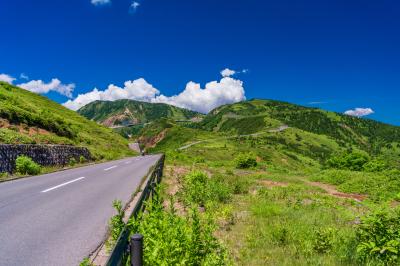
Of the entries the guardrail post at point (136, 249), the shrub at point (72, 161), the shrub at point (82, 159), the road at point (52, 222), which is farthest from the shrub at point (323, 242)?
the shrub at point (82, 159)

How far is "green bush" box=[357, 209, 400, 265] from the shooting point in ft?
19.3

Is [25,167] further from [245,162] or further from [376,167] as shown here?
[376,167]

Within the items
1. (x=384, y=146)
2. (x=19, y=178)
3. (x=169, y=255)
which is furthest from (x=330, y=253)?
(x=384, y=146)

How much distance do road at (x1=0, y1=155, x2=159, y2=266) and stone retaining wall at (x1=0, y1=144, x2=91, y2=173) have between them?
5660 mm

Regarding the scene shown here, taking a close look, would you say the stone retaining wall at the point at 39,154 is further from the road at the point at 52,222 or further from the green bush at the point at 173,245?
the green bush at the point at 173,245

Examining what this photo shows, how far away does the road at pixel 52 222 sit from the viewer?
6.00 meters

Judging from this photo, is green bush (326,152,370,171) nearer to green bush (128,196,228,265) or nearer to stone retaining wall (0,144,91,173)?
stone retaining wall (0,144,91,173)

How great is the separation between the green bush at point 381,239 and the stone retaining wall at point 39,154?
19.0 metres

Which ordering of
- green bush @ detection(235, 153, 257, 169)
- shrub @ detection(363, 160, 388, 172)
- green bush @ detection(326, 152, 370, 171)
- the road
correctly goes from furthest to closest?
green bush @ detection(326, 152, 370, 171)
green bush @ detection(235, 153, 257, 169)
shrub @ detection(363, 160, 388, 172)
the road


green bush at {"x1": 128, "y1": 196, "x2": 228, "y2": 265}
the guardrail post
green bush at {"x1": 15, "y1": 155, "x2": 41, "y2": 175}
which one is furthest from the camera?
green bush at {"x1": 15, "y1": 155, "x2": 41, "y2": 175}

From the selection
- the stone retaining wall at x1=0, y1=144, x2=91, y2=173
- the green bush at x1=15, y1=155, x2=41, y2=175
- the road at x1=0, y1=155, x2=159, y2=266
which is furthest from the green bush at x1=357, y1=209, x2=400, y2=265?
the green bush at x1=15, y1=155, x2=41, y2=175

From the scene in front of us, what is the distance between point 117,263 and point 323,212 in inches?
372

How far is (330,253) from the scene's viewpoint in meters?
6.85

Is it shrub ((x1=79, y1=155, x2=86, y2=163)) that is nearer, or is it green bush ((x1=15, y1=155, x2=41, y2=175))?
green bush ((x1=15, y1=155, x2=41, y2=175))
